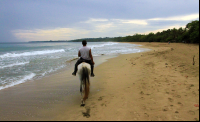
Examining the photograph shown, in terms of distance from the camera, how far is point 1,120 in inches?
128

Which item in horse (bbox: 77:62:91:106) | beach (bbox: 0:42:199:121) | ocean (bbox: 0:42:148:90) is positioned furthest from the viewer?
ocean (bbox: 0:42:148:90)

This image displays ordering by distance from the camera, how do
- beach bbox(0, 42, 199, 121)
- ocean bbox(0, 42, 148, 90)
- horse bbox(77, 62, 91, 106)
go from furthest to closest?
ocean bbox(0, 42, 148, 90) → horse bbox(77, 62, 91, 106) → beach bbox(0, 42, 199, 121)

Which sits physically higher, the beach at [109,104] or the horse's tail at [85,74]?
the horse's tail at [85,74]

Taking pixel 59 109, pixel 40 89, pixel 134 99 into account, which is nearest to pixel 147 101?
pixel 134 99

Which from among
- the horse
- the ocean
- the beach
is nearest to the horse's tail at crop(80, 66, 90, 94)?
the horse

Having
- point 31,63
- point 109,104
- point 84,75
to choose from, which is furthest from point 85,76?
point 31,63

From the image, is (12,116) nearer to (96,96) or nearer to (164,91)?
(96,96)

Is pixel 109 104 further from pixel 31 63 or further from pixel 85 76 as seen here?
pixel 31 63

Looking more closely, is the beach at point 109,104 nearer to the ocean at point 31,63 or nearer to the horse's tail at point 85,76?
the horse's tail at point 85,76

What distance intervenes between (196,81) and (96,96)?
409cm

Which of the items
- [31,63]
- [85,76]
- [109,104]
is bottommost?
[109,104]

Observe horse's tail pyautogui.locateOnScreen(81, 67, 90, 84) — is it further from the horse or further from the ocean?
the ocean

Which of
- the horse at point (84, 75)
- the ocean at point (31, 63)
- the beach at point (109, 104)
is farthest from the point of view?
the ocean at point (31, 63)

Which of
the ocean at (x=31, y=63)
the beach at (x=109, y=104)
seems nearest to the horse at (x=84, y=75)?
the beach at (x=109, y=104)
